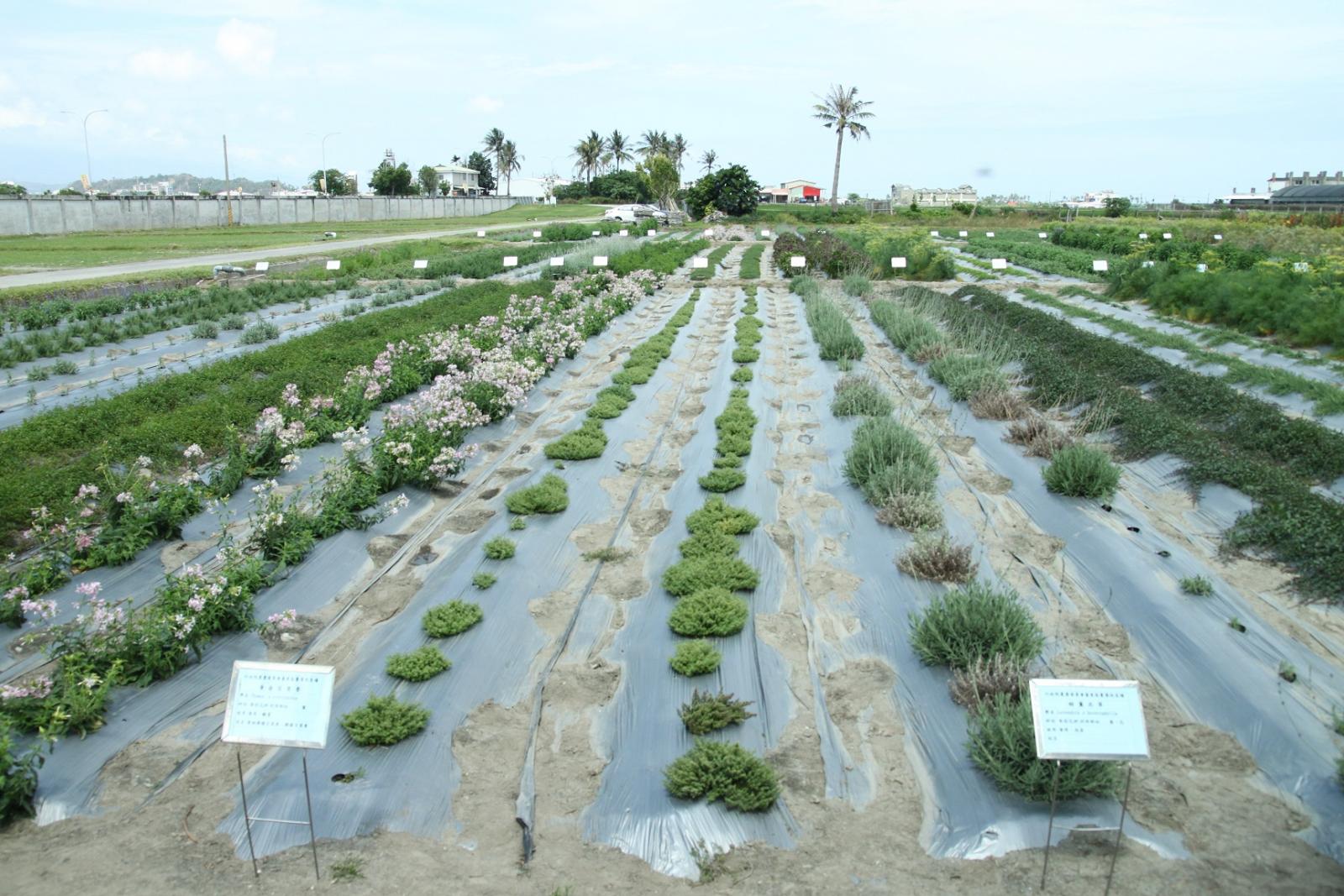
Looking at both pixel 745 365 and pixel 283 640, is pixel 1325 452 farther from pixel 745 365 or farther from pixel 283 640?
pixel 283 640

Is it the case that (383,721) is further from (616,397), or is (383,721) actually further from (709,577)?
(616,397)

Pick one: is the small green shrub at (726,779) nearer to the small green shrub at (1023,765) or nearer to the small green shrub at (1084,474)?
the small green shrub at (1023,765)

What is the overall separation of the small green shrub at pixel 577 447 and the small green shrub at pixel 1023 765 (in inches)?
218

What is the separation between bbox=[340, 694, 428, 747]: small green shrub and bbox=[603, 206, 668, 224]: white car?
51307 millimetres

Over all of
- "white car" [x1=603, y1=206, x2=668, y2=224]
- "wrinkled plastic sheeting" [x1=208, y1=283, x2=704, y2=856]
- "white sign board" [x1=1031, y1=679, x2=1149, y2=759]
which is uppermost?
"white car" [x1=603, y1=206, x2=668, y2=224]

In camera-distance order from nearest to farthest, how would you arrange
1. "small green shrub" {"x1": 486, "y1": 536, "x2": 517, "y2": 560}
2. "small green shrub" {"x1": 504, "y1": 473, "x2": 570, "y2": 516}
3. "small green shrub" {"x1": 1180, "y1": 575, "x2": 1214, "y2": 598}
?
"small green shrub" {"x1": 1180, "y1": 575, "x2": 1214, "y2": 598} → "small green shrub" {"x1": 486, "y1": 536, "x2": 517, "y2": 560} → "small green shrub" {"x1": 504, "y1": 473, "x2": 570, "y2": 516}

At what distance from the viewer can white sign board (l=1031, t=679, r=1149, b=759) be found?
370 cm

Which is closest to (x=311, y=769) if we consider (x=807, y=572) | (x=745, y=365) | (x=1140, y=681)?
(x=807, y=572)

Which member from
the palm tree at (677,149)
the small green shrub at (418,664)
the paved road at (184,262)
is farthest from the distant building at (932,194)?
the small green shrub at (418,664)

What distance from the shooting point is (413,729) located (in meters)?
4.93

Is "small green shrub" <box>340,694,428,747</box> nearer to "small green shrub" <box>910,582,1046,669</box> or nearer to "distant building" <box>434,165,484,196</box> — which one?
"small green shrub" <box>910,582,1046,669</box>

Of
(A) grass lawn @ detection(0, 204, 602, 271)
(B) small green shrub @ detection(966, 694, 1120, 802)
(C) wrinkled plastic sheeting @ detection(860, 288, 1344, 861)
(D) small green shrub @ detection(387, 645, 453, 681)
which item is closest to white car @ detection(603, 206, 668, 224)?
(A) grass lawn @ detection(0, 204, 602, 271)

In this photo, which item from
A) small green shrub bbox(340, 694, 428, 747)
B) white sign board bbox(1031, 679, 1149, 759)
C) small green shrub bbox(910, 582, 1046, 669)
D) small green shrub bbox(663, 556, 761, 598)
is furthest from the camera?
small green shrub bbox(663, 556, 761, 598)

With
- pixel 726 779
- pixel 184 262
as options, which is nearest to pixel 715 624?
pixel 726 779
